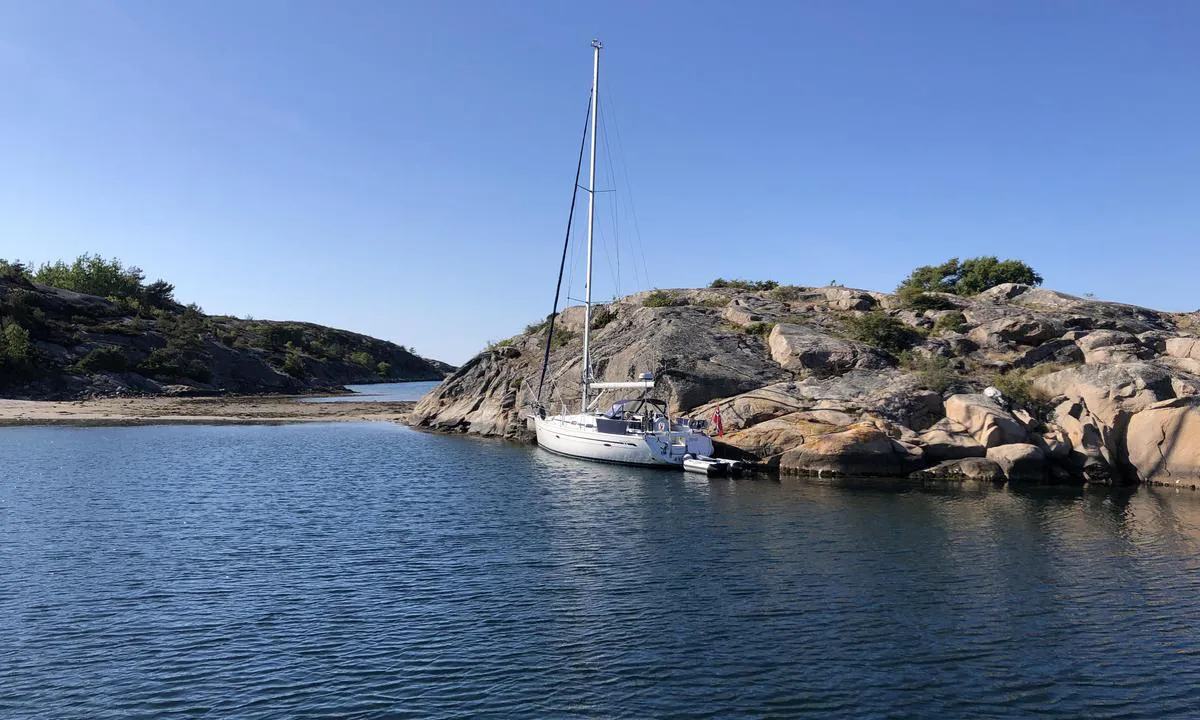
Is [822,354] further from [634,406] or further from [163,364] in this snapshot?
[163,364]

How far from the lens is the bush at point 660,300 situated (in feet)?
238

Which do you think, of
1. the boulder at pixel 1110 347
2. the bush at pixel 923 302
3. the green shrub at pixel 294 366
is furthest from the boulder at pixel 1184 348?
the green shrub at pixel 294 366

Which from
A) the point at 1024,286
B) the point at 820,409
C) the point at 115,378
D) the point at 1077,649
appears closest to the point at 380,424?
the point at 115,378

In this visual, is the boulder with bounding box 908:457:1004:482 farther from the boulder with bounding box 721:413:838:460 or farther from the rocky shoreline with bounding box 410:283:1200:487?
the boulder with bounding box 721:413:838:460

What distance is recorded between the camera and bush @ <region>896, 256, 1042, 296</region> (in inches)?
3339

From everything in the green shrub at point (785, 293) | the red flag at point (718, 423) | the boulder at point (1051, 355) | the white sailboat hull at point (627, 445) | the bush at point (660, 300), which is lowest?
the white sailboat hull at point (627, 445)

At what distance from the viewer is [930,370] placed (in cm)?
5384

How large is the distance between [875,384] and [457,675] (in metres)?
43.0

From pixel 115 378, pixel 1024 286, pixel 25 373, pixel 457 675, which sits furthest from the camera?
pixel 115 378

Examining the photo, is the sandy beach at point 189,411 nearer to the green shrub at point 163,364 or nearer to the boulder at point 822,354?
the green shrub at point 163,364

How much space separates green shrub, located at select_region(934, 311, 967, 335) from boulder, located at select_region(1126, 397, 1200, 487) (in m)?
18.3

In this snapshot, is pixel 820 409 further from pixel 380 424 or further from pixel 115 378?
pixel 115 378

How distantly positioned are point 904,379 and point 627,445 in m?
19.3

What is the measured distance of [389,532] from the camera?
98.3 feet
